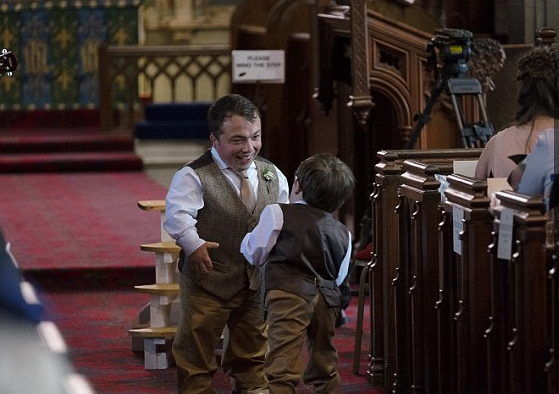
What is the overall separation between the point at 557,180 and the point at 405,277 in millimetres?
1671

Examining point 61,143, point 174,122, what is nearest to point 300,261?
point 61,143

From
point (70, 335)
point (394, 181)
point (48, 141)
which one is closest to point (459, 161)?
point (394, 181)

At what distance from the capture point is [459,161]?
5062 millimetres

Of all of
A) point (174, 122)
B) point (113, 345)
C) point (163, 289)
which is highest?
point (174, 122)

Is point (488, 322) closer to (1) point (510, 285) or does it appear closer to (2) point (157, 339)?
(1) point (510, 285)

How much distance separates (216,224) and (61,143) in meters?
9.93

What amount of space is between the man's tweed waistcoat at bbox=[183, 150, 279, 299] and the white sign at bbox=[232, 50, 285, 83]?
13.6ft

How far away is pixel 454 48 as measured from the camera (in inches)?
247

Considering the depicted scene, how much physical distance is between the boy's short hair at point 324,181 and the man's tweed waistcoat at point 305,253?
43mm

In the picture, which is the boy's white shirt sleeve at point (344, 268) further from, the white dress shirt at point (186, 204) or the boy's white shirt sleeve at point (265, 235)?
the white dress shirt at point (186, 204)

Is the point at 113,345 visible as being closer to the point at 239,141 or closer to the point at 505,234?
the point at 239,141

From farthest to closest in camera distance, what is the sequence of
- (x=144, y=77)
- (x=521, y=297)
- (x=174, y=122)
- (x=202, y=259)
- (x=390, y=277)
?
1. (x=144, y=77)
2. (x=174, y=122)
3. (x=390, y=277)
4. (x=202, y=259)
5. (x=521, y=297)

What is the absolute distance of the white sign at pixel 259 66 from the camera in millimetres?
8742

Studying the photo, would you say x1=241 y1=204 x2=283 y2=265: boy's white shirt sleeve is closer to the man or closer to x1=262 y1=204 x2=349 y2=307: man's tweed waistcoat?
x1=262 y1=204 x2=349 y2=307: man's tweed waistcoat
